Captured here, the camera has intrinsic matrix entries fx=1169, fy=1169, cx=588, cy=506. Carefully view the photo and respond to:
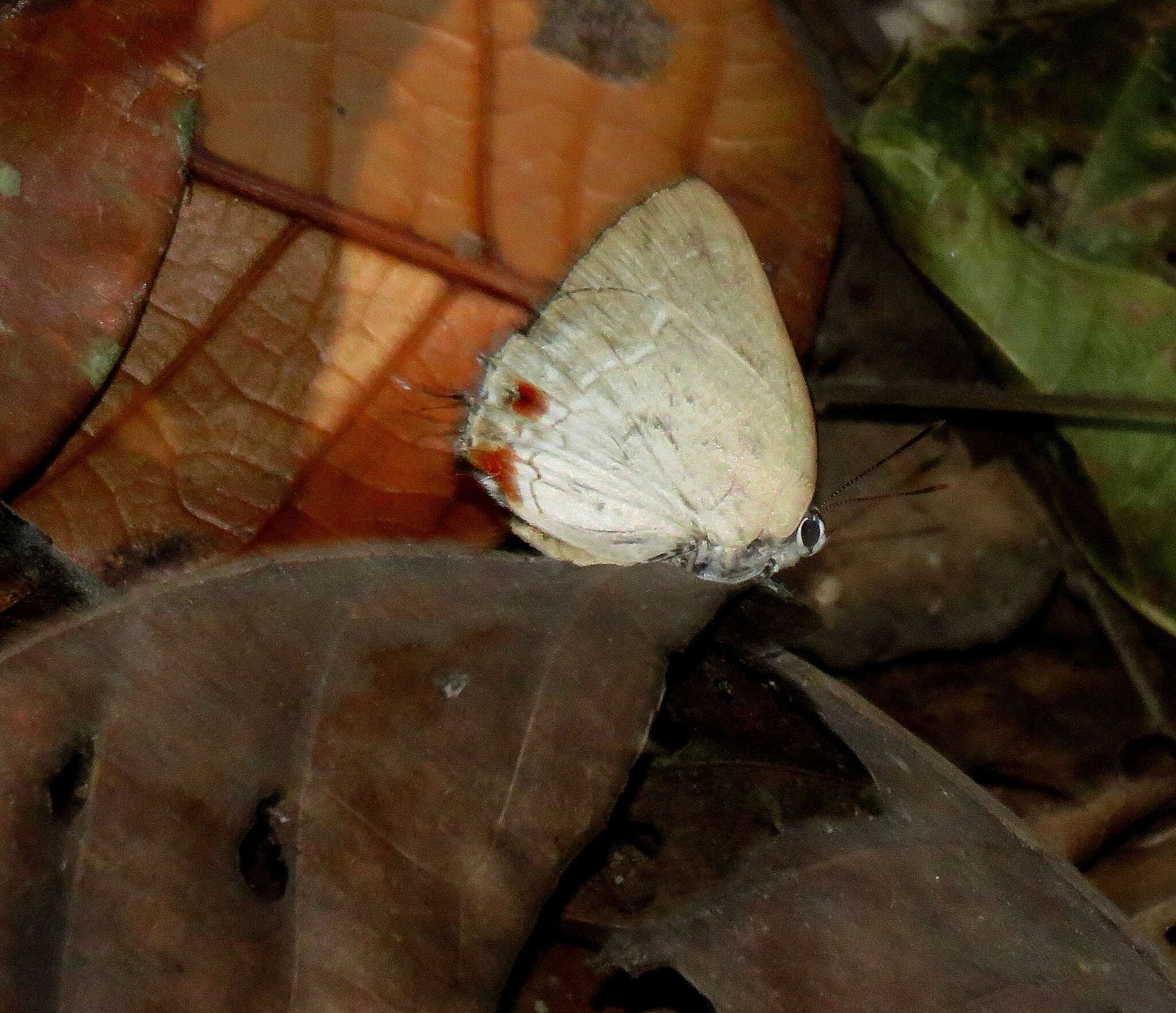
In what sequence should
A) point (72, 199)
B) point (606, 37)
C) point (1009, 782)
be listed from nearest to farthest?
point (72, 199) < point (606, 37) < point (1009, 782)

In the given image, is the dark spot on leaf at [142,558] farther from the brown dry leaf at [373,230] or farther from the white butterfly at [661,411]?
the white butterfly at [661,411]

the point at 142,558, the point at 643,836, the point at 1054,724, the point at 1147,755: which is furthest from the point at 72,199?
the point at 1147,755

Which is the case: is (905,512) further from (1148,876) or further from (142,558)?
(142,558)

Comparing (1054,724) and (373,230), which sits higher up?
(373,230)

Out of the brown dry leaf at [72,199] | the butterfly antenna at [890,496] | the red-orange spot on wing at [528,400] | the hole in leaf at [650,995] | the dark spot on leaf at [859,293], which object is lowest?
the hole in leaf at [650,995]

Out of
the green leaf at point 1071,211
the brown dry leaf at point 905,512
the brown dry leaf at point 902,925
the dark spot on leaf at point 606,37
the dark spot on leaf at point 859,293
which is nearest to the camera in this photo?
the brown dry leaf at point 902,925

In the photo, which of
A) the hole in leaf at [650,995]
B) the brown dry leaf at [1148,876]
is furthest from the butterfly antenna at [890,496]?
the hole in leaf at [650,995]

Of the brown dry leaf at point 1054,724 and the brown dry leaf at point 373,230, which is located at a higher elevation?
the brown dry leaf at point 373,230
